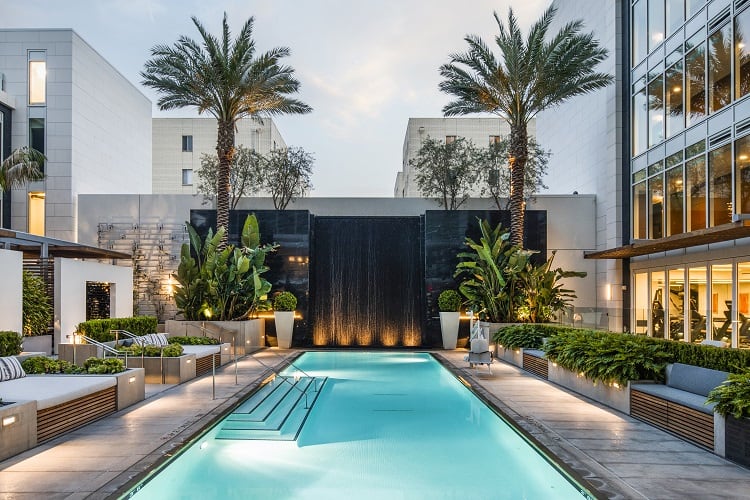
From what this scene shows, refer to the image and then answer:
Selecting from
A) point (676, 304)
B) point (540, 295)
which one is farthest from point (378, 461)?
point (676, 304)

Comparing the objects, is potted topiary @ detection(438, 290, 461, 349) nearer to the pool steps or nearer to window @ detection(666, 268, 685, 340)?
window @ detection(666, 268, 685, 340)

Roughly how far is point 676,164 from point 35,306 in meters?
17.4

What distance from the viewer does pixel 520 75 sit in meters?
19.0

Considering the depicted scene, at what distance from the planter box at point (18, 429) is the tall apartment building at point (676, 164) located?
1206 centimetres

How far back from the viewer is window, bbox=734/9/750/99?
48.3ft

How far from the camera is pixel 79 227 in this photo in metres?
25.3

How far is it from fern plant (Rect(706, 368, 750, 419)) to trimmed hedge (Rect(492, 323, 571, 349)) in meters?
8.31

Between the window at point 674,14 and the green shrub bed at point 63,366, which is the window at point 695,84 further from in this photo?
the green shrub bed at point 63,366

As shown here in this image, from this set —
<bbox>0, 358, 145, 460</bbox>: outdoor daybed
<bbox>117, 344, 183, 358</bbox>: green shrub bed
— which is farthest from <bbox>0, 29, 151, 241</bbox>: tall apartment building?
<bbox>0, 358, 145, 460</bbox>: outdoor daybed

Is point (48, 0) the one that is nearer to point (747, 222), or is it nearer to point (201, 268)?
point (201, 268)

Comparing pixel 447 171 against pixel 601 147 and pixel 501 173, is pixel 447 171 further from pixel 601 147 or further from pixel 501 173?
pixel 601 147

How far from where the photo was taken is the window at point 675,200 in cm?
1797

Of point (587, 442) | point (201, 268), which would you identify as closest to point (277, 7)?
point (201, 268)

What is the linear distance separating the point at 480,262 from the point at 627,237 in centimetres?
536
